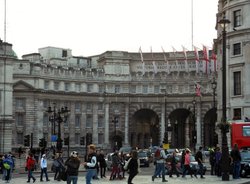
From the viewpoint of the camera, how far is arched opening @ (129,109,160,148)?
111438 millimetres

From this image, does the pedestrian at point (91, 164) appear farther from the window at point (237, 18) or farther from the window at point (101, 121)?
the window at point (101, 121)

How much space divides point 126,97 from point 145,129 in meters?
10.2

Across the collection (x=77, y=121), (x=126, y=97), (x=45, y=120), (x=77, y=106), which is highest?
(x=126, y=97)

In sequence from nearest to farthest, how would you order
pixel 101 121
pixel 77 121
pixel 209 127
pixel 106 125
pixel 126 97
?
1. pixel 77 121
2. pixel 106 125
3. pixel 101 121
4. pixel 126 97
5. pixel 209 127

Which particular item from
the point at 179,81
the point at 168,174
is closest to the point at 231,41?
the point at 168,174

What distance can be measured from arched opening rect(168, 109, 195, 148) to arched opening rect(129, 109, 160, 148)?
136 inches

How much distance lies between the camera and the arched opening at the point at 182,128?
11231 centimetres

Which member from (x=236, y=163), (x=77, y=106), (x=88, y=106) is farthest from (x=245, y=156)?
(x=88, y=106)

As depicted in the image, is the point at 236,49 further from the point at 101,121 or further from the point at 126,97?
the point at 101,121

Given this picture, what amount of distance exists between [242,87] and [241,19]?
24.8ft

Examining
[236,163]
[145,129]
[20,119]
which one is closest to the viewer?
[236,163]

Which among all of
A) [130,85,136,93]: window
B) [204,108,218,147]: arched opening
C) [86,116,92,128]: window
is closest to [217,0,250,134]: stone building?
[204,108,218,147]: arched opening

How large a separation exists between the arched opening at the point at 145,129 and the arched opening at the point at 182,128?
136 inches

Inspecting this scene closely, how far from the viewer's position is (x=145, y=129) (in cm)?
11512
